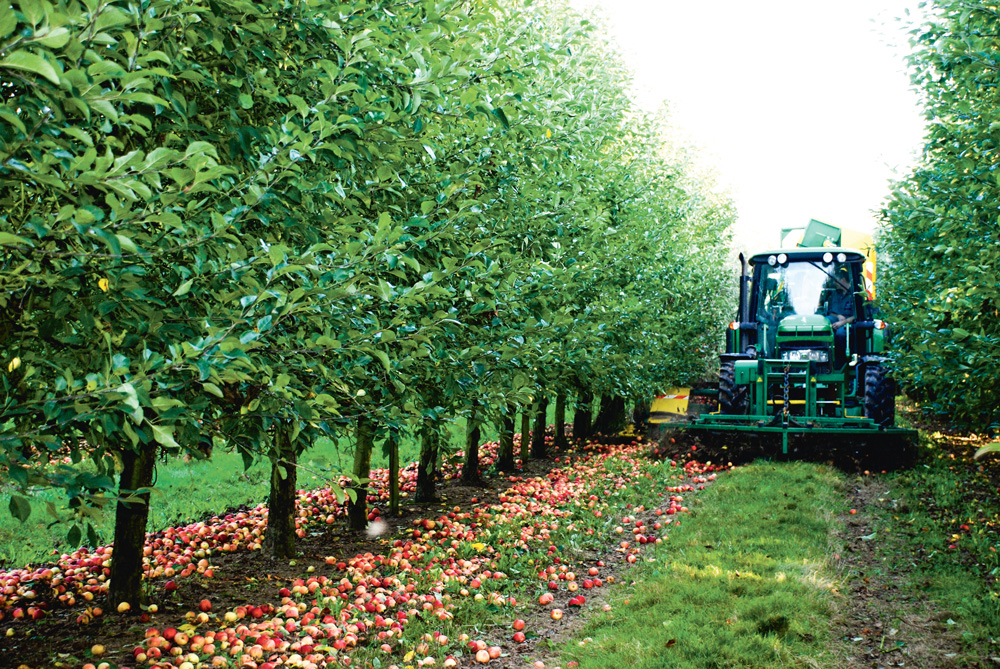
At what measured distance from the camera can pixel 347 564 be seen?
7.66 metres

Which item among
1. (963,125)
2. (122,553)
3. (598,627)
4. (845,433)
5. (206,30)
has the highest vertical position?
(963,125)

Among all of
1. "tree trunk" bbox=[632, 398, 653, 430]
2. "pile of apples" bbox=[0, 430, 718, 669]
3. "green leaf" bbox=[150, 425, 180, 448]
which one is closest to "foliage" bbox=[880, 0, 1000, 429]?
"pile of apples" bbox=[0, 430, 718, 669]

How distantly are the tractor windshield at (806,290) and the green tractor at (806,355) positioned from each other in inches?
0.7

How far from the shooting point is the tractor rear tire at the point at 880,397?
12.9m

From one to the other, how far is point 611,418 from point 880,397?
8837 millimetres

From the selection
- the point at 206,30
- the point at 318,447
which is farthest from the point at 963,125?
the point at 318,447

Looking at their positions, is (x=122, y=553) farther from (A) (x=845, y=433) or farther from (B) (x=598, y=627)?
(A) (x=845, y=433)

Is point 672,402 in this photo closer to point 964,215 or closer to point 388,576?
point 964,215

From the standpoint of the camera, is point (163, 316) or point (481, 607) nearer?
point (163, 316)

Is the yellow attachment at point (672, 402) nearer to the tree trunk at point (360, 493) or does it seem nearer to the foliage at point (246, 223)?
the tree trunk at point (360, 493)

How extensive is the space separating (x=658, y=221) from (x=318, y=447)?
31.5 ft

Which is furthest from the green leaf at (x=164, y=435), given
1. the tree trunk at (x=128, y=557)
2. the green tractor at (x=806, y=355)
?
the green tractor at (x=806, y=355)

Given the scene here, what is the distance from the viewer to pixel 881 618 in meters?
6.18

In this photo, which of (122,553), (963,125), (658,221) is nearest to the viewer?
(122,553)
